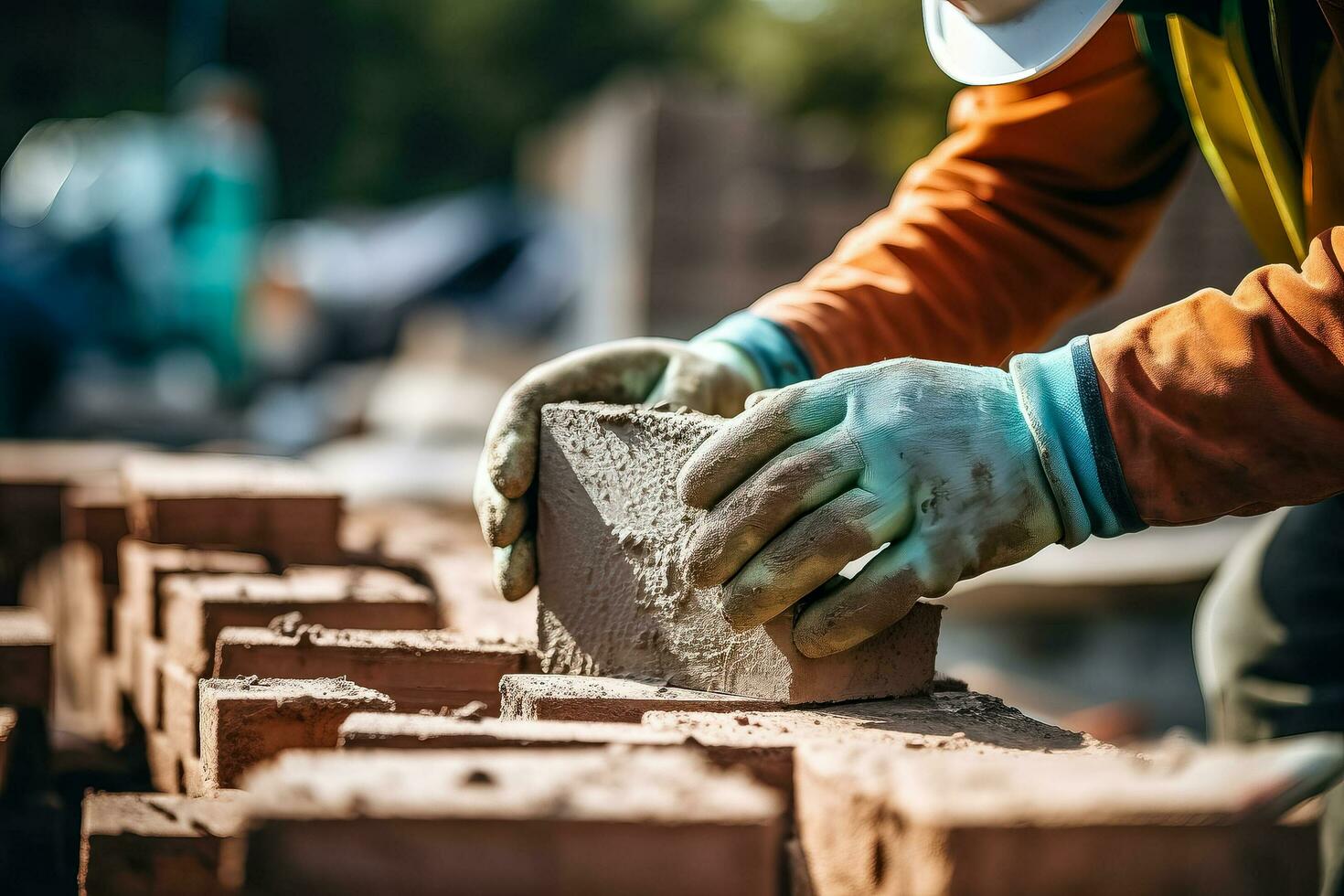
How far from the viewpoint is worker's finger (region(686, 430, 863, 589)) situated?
5.94 feet

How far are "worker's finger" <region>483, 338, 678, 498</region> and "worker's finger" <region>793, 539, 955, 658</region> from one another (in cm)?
60

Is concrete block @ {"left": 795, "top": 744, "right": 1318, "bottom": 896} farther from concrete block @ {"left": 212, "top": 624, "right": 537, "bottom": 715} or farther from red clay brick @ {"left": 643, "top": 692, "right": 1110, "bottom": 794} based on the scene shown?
concrete block @ {"left": 212, "top": 624, "right": 537, "bottom": 715}

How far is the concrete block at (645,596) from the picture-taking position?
2.01m

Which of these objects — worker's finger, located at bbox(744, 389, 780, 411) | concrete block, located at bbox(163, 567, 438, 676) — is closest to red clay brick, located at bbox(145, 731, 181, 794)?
concrete block, located at bbox(163, 567, 438, 676)

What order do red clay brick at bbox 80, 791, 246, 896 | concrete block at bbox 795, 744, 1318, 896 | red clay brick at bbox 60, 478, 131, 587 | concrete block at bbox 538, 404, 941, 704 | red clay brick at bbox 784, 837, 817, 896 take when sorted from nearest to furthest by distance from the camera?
concrete block at bbox 795, 744, 1318, 896 < red clay brick at bbox 784, 837, 817, 896 < red clay brick at bbox 80, 791, 246, 896 < concrete block at bbox 538, 404, 941, 704 < red clay brick at bbox 60, 478, 131, 587

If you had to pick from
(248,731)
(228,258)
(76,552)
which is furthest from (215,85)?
(248,731)

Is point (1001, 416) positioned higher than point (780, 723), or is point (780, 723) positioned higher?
point (1001, 416)

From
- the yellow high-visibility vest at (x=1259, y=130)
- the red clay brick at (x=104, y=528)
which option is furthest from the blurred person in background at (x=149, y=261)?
the yellow high-visibility vest at (x=1259, y=130)

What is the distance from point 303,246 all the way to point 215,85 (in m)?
4.47

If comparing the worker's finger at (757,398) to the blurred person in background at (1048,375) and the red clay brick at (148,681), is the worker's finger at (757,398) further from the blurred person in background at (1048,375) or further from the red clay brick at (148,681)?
the red clay brick at (148,681)

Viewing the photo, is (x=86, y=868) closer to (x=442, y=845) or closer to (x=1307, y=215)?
(x=442, y=845)

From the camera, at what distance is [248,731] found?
1.84m

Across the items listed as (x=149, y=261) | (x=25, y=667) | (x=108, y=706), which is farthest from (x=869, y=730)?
(x=149, y=261)

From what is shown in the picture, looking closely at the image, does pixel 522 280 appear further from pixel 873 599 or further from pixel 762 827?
pixel 762 827
